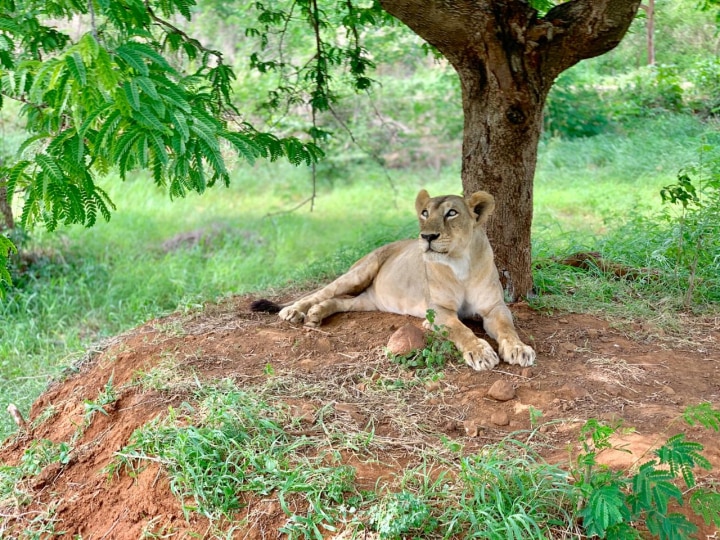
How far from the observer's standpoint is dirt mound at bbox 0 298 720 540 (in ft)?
10.8

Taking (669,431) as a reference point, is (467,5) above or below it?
above

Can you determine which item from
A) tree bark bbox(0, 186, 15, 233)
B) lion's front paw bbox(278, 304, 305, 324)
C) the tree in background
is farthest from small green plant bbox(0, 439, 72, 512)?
tree bark bbox(0, 186, 15, 233)

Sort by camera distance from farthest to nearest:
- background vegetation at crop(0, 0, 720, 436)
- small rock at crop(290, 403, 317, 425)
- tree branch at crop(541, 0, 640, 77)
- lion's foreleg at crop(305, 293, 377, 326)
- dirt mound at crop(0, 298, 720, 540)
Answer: background vegetation at crop(0, 0, 720, 436) < lion's foreleg at crop(305, 293, 377, 326) < tree branch at crop(541, 0, 640, 77) < small rock at crop(290, 403, 317, 425) < dirt mound at crop(0, 298, 720, 540)


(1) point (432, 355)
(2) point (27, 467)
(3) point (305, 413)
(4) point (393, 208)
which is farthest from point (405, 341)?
(4) point (393, 208)

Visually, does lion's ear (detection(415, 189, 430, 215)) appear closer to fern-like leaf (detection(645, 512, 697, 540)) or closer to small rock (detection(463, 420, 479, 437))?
small rock (detection(463, 420, 479, 437))

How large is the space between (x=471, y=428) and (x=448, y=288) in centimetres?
134

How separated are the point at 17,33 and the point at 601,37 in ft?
10.2

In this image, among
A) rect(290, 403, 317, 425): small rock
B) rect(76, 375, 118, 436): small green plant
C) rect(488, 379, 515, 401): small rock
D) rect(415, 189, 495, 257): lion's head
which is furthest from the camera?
rect(415, 189, 495, 257): lion's head

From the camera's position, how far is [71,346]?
634 centimetres

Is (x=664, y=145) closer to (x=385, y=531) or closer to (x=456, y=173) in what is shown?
(x=456, y=173)

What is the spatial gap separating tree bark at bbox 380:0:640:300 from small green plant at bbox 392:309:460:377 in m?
1.09

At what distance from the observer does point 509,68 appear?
4.64 m

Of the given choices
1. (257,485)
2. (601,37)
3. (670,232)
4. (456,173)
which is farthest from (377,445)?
(456,173)

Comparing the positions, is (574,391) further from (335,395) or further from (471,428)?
(335,395)
